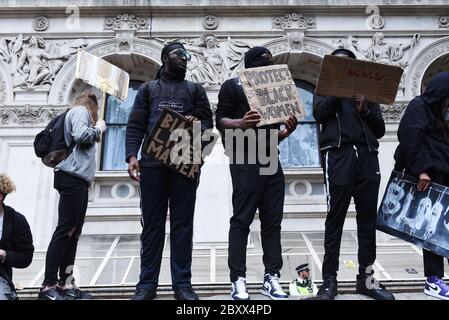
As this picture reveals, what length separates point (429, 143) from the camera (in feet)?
18.5

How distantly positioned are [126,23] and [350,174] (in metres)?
9.44

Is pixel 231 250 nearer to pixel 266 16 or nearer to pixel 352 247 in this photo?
pixel 352 247

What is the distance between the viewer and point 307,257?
8.98 m

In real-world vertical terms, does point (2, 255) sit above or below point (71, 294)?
above

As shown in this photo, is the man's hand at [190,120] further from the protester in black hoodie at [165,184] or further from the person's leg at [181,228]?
the person's leg at [181,228]

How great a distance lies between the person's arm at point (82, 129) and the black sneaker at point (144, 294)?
6.27 ft

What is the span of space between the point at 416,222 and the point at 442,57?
889cm

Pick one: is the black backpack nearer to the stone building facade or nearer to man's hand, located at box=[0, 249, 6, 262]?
man's hand, located at box=[0, 249, 6, 262]

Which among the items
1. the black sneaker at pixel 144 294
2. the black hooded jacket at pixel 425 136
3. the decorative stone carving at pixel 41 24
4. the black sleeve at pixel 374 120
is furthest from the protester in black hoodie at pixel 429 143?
the decorative stone carving at pixel 41 24

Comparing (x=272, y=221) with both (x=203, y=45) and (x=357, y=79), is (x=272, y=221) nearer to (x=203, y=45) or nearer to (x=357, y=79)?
(x=357, y=79)

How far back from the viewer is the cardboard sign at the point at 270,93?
5469 millimetres

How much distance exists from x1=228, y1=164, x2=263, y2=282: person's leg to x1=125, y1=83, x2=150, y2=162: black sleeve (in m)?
1.10

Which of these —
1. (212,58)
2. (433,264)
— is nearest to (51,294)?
(433,264)
